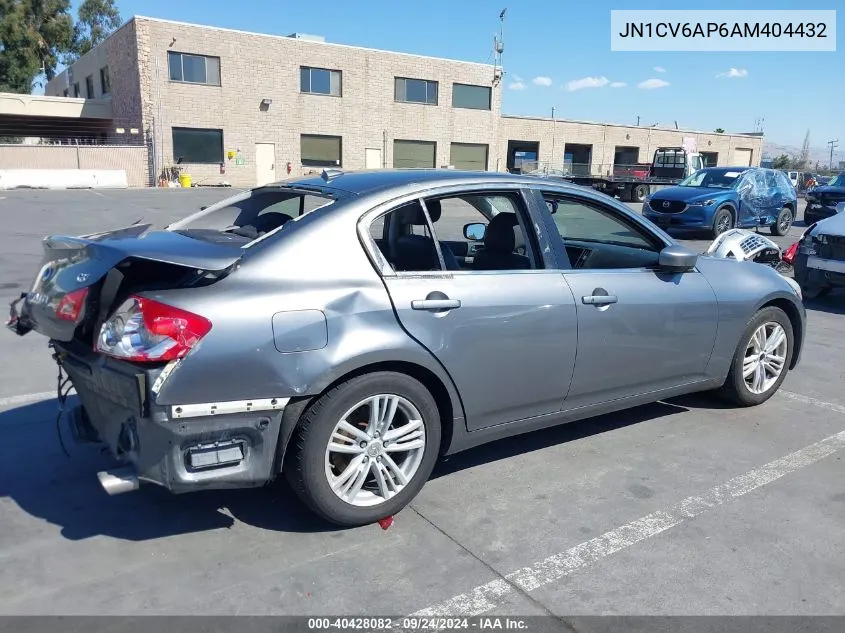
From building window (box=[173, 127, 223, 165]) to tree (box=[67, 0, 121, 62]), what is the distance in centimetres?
3469

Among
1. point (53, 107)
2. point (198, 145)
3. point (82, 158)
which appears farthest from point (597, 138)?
point (53, 107)

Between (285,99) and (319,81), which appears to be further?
(319,81)

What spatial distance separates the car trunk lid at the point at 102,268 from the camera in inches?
114

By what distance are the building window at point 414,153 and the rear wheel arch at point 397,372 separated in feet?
125

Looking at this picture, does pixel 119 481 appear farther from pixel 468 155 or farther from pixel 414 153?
pixel 468 155

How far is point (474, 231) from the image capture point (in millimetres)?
4812

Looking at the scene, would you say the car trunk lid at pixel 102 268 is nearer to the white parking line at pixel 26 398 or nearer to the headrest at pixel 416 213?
the headrest at pixel 416 213

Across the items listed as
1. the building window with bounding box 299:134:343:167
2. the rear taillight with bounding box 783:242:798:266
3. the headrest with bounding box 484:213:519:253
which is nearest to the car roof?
the headrest with bounding box 484:213:519:253

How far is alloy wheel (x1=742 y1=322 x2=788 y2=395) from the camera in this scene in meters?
5.02

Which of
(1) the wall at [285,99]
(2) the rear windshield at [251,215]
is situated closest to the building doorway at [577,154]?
(1) the wall at [285,99]

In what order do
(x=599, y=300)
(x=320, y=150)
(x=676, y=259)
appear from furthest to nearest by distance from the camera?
(x=320, y=150) → (x=676, y=259) → (x=599, y=300)

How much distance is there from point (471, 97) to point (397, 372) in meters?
41.5

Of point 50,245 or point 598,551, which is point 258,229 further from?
point 598,551

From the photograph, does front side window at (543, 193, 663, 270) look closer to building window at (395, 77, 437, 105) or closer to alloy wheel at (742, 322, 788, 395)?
alloy wheel at (742, 322, 788, 395)
